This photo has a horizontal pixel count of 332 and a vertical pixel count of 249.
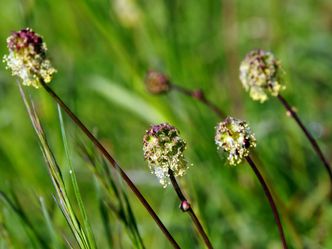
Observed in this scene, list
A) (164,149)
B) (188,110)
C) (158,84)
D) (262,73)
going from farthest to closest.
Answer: (188,110) < (158,84) < (262,73) < (164,149)

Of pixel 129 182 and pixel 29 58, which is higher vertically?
pixel 29 58

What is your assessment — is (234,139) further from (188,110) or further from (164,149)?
(188,110)

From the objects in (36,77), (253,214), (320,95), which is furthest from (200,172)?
(36,77)

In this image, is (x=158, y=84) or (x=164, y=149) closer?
(x=164, y=149)

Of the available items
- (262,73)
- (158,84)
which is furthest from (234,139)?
(158,84)

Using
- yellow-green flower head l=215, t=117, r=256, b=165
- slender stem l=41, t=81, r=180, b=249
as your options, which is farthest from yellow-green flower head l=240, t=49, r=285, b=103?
slender stem l=41, t=81, r=180, b=249

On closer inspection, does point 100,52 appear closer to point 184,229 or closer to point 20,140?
point 20,140
